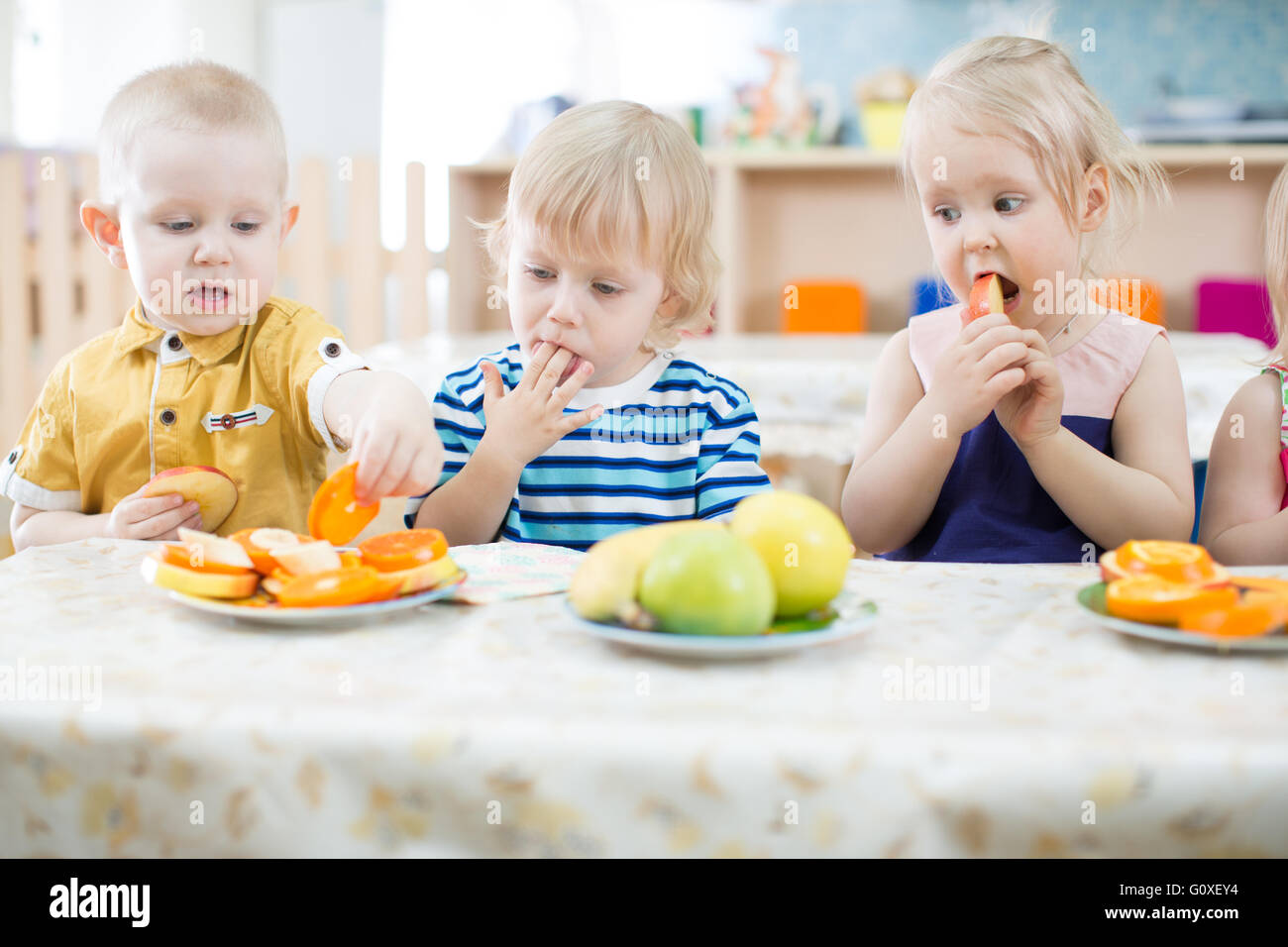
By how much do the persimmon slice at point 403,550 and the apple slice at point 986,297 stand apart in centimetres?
55

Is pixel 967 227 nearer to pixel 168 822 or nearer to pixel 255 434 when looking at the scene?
pixel 255 434

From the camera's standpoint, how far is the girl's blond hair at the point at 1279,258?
109 cm

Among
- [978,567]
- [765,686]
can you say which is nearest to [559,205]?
[978,567]

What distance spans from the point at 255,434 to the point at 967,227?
2.32 ft

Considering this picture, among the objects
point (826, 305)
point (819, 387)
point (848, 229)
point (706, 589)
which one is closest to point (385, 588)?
point (706, 589)

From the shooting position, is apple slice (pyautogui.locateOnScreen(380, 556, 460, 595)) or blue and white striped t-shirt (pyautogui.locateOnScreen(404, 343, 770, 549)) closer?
apple slice (pyautogui.locateOnScreen(380, 556, 460, 595))

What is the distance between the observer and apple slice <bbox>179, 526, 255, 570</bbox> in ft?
2.26

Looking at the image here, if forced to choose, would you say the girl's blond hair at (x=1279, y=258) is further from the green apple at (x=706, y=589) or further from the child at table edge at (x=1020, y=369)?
the green apple at (x=706, y=589)

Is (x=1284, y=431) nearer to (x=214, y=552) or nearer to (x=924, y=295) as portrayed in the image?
(x=214, y=552)

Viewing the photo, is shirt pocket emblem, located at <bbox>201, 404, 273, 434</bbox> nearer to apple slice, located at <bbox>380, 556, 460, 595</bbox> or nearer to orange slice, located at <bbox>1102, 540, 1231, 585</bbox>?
apple slice, located at <bbox>380, 556, 460, 595</bbox>

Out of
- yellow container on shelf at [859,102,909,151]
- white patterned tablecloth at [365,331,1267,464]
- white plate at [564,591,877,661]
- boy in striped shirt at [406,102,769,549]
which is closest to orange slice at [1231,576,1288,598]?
white plate at [564,591,877,661]

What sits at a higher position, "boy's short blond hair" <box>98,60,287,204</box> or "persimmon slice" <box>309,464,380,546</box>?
"boy's short blond hair" <box>98,60,287,204</box>

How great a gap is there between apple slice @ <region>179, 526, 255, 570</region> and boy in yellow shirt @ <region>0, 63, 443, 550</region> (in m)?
0.24

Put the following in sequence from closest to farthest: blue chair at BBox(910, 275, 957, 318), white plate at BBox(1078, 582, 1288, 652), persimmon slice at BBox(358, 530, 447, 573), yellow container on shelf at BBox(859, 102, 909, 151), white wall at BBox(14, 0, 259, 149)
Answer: white plate at BBox(1078, 582, 1288, 652) → persimmon slice at BBox(358, 530, 447, 573) → blue chair at BBox(910, 275, 957, 318) → yellow container on shelf at BBox(859, 102, 909, 151) → white wall at BBox(14, 0, 259, 149)
